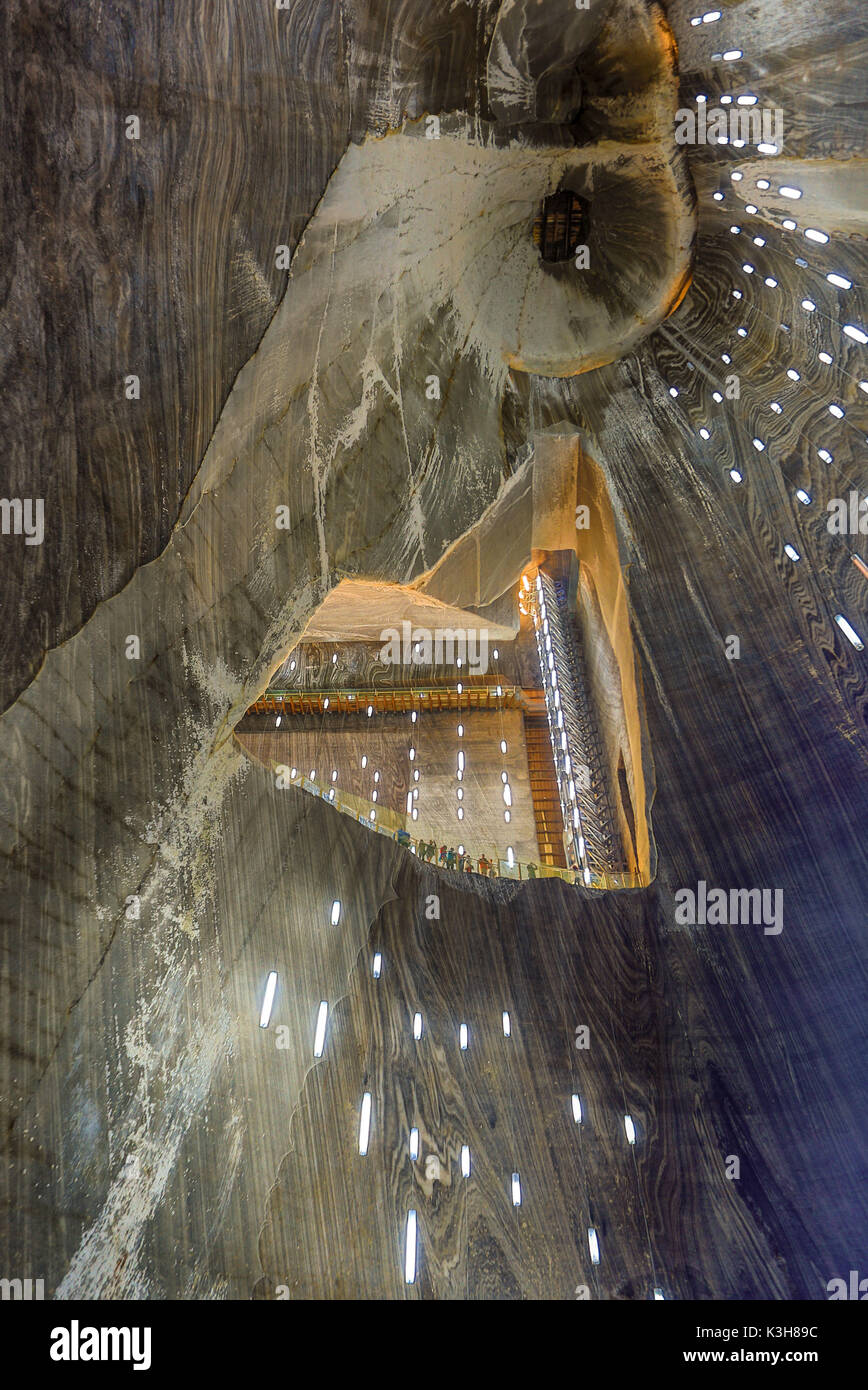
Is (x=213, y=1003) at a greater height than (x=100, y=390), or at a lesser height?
lesser

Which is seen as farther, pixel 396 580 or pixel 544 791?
pixel 544 791

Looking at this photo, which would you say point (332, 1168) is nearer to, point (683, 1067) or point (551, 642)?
point (683, 1067)

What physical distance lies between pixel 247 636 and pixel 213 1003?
1.18m

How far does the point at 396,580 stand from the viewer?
11.8ft

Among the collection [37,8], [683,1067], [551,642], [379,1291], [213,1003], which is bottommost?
[379,1291]

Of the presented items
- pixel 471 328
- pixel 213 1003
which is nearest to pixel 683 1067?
pixel 213 1003

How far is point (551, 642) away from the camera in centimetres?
597

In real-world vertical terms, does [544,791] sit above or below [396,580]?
below

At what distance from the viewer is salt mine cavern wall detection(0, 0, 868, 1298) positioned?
76.0 inches

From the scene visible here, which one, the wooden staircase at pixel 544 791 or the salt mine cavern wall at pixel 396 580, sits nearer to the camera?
the salt mine cavern wall at pixel 396 580

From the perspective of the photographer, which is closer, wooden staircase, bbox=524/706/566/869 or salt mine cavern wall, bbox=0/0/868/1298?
salt mine cavern wall, bbox=0/0/868/1298

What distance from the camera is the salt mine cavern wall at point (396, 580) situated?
193cm
